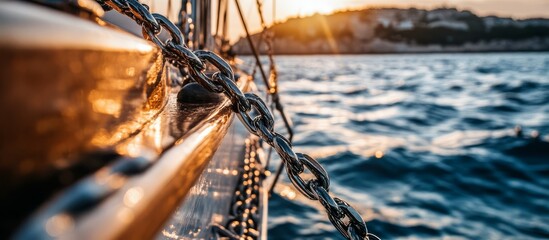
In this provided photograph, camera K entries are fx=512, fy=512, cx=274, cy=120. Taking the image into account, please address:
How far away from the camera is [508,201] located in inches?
173

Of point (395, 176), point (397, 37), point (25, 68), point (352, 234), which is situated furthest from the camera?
point (397, 37)

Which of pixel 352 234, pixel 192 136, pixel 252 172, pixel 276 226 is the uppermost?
pixel 192 136

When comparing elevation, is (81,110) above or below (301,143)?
above

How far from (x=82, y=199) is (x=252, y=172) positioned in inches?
112

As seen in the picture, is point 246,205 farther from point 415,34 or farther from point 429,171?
point 415,34

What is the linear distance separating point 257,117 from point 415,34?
9609cm

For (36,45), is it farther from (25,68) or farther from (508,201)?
(508,201)

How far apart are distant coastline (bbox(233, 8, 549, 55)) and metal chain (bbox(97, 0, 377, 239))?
88508 millimetres

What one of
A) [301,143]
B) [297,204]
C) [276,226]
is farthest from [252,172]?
[301,143]

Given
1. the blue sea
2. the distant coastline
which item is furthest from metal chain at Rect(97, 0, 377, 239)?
the distant coastline

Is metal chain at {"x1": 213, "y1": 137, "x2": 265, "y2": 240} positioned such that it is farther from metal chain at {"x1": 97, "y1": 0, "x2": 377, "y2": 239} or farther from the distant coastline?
the distant coastline

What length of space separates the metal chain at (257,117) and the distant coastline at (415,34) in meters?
88.5

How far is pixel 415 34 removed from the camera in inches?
3637

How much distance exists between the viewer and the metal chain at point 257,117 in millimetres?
979
